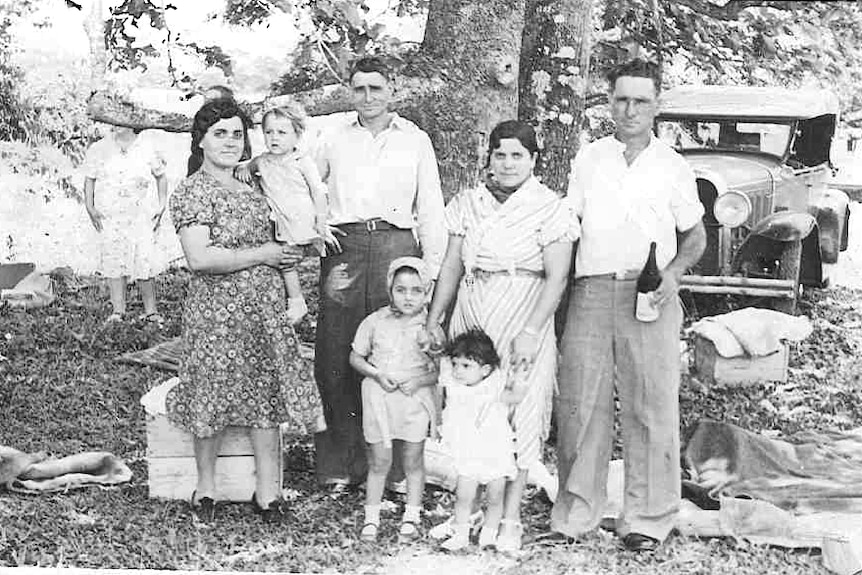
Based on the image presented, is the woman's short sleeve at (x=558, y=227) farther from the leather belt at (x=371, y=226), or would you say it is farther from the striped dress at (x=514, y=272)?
the leather belt at (x=371, y=226)

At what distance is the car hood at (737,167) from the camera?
392 centimetres

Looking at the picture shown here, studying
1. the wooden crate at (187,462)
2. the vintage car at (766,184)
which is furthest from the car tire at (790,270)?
the wooden crate at (187,462)

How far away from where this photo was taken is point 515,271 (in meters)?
3.54

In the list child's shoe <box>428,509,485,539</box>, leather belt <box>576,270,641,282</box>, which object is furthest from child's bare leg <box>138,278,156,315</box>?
leather belt <box>576,270,641,282</box>

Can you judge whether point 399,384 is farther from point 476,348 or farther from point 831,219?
point 831,219

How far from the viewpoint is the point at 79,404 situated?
4301 millimetres

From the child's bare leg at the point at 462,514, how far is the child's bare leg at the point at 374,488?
0.26 m

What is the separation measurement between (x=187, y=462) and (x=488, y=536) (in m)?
1.12

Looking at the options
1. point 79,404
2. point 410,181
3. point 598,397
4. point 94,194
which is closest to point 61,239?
point 94,194

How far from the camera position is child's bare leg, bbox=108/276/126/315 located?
4355 mm

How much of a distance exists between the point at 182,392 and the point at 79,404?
74cm

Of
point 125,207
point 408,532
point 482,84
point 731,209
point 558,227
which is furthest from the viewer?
point 125,207

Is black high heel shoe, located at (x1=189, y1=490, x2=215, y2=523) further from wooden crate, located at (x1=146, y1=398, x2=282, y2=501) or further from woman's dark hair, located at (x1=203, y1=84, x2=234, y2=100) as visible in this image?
woman's dark hair, located at (x1=203, y1=84, x2=234, y2=100)

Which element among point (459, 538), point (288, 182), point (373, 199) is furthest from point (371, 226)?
point (459, 538)
